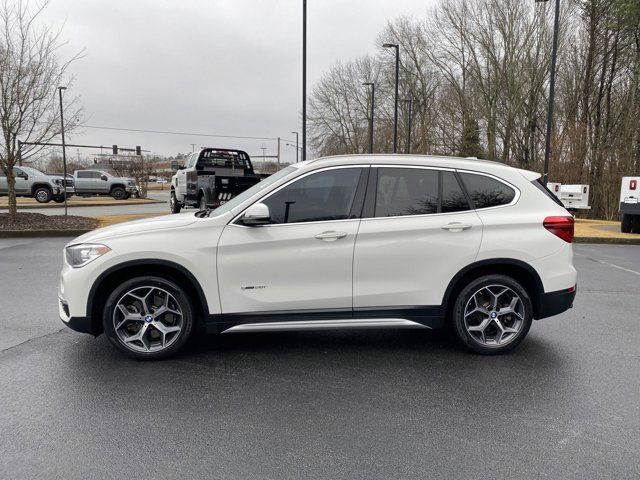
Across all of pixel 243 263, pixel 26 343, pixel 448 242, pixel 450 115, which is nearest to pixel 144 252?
pixel 243 263

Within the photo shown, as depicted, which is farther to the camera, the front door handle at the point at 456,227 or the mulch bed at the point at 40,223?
the mulch bed at the point at 40,223

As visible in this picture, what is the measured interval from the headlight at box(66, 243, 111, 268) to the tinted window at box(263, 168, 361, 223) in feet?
4.61

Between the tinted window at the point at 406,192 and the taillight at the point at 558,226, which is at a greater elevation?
the tinted window at the point at 406,192

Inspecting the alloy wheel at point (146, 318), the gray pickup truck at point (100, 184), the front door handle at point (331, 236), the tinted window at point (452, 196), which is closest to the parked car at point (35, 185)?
the gray pickup truck at point (100, 184)

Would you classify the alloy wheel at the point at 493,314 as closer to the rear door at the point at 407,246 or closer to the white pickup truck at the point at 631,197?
the rear door at the point at 407,246

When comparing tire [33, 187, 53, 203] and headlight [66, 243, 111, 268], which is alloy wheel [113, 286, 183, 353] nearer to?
headlight [66, 243, 111, 268]

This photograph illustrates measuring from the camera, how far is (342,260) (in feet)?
13.9

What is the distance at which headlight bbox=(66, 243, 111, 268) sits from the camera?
4125 millimetres

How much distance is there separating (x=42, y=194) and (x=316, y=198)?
2617 centimetres

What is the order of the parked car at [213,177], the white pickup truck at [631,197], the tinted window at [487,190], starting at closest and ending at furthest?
1. the tinted window at [487,190]
2. the white pickup truck at [631,197]
3. the parked car at [213,177]

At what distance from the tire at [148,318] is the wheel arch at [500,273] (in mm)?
2275

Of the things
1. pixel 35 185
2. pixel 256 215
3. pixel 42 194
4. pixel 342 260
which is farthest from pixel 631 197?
pixel 35 185

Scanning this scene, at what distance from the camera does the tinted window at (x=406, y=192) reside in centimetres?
440

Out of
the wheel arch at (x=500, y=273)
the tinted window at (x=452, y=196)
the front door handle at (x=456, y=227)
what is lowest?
the wheel arch at (x=500, y=273)
